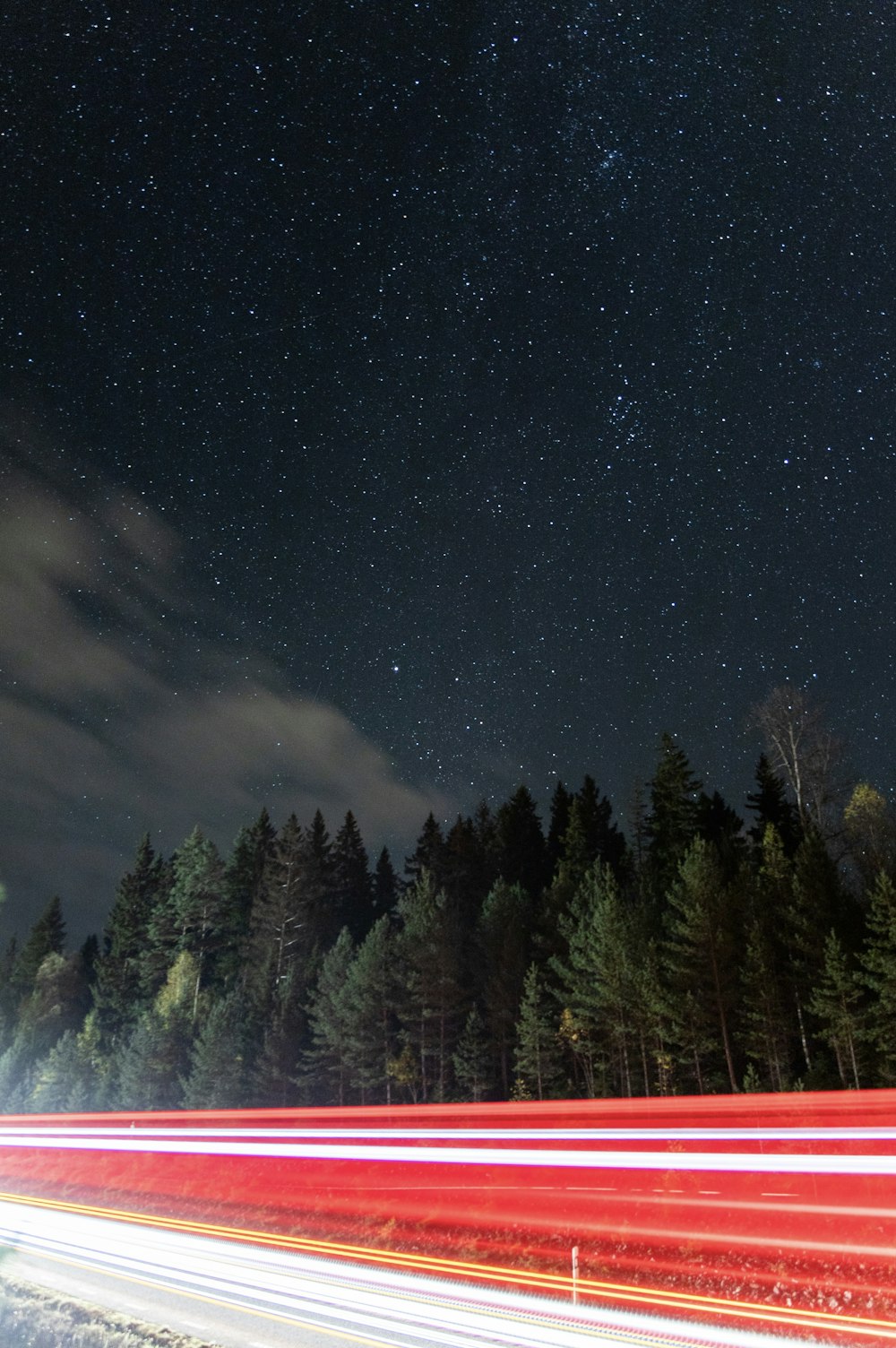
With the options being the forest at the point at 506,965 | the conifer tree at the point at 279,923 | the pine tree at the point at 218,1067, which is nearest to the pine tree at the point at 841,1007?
the forest at the point at 506,965

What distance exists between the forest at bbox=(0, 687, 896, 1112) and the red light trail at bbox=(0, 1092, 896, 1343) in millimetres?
24883

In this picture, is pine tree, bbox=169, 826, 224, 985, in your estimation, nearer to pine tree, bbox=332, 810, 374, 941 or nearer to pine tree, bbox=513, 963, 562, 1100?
pine tree, bbox=332, 810, 374, 941

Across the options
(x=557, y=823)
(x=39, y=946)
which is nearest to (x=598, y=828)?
(x=557, y=823)

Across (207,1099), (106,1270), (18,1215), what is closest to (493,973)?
(207,1099)

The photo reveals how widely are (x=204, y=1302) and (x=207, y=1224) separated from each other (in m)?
7.54

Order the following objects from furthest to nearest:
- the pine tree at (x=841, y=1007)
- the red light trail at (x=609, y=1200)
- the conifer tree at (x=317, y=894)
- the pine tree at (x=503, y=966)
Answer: the conifer tree at (x=317, y=894) < the pine tree at (x=503, y=966) < the pine tree at (x=841, y=1007) < the red light trail at (x=609, y=1200)

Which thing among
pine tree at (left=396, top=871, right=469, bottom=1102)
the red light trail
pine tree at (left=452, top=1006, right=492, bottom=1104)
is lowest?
the red light trail

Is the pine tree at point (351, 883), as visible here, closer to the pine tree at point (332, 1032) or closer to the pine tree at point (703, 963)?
the pine tree at point (332, 1032)

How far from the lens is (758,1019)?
4138cm

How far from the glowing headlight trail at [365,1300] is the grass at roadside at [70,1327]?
4.28 feet

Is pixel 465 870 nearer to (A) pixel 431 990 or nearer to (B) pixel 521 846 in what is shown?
(B) pixel 521 846

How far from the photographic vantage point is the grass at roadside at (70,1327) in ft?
35.7

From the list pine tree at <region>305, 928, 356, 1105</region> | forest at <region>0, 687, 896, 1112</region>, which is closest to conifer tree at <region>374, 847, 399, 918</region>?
forest at <region>0, 687, 896, 1112</region>

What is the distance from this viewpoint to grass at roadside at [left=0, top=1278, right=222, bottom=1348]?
10.9 metres
